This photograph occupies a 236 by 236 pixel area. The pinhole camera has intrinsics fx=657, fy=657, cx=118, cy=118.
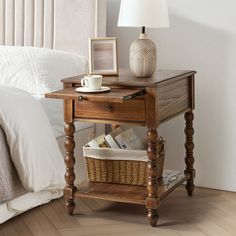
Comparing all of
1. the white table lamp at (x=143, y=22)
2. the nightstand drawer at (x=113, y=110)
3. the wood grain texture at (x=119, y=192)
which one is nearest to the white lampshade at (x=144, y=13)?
the white table lamp at (x=143, y=22)

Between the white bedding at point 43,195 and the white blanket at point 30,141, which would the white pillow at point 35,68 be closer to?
the white bedding at point 43,195

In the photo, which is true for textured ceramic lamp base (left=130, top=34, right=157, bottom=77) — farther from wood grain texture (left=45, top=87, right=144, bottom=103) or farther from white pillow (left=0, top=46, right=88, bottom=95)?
white pillow (left=0, top=46, right=88, bottom=95)

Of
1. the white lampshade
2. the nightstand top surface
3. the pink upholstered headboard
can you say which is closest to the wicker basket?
the nightstand top surface

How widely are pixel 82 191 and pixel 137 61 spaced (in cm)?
64

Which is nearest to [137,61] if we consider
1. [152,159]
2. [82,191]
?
[152,159]

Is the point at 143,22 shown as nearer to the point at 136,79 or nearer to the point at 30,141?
the point at 136,79

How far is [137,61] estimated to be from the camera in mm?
2896

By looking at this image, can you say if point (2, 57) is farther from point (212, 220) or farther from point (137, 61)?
point (212, 220)

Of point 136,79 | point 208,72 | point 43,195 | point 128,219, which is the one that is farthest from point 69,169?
point 208,72

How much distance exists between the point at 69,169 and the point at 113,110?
0.36 m

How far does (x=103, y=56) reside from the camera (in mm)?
2963

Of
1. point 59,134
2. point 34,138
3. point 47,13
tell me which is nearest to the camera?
point 34,138

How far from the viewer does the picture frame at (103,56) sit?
2951mm

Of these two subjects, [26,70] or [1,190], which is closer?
[1,190]
